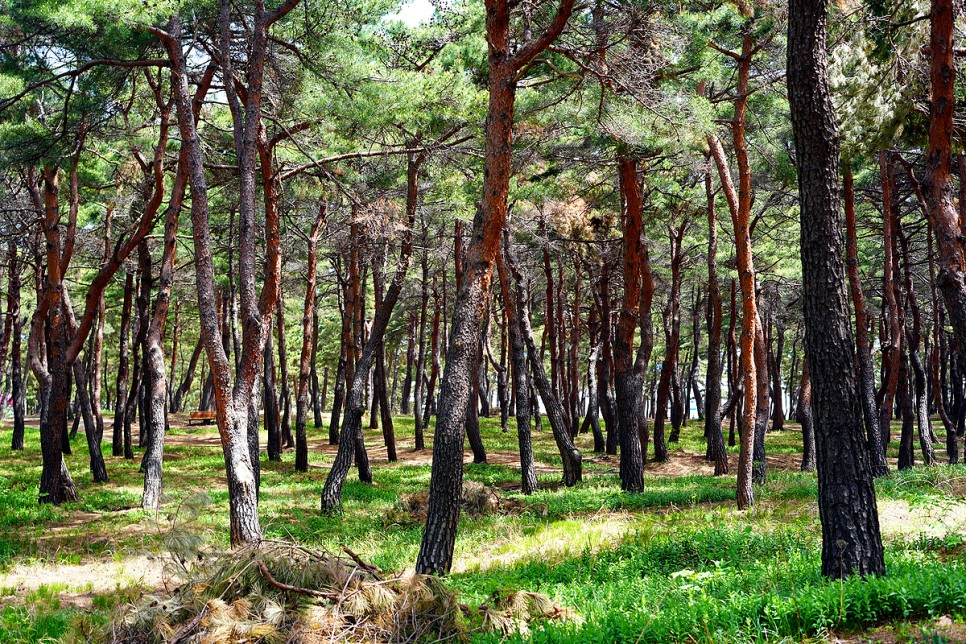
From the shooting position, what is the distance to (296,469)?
19297 millimetres

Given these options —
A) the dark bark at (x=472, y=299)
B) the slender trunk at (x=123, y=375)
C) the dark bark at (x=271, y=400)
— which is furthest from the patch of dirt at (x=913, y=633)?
the slender trunk at (x=123, y=375)

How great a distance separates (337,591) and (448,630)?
0.97 m

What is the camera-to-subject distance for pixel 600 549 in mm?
8320

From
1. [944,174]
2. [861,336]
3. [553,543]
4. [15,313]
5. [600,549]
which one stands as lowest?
[553,543]

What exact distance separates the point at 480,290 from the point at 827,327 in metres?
3.39

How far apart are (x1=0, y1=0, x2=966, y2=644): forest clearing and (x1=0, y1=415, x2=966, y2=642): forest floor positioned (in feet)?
0.17

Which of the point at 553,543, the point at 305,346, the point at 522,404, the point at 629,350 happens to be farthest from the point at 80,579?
the point at 305,346

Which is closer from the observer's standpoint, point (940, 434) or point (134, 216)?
point (134, 216)

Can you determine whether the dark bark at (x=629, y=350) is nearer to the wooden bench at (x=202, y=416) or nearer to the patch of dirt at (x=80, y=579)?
the patch of dirt at (x=80, y=579)

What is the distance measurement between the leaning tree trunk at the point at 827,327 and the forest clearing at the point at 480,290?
0.07 feet

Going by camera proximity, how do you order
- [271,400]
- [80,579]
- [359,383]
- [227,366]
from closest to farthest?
[80,579] < [227,366] < [359,383] < [271,400]

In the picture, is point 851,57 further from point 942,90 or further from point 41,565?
point 41,565

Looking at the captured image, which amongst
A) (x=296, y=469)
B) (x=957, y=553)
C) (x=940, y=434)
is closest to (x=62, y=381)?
(x=296, y=469)

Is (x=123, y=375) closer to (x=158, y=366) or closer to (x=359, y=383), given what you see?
(x=158, y=366)
